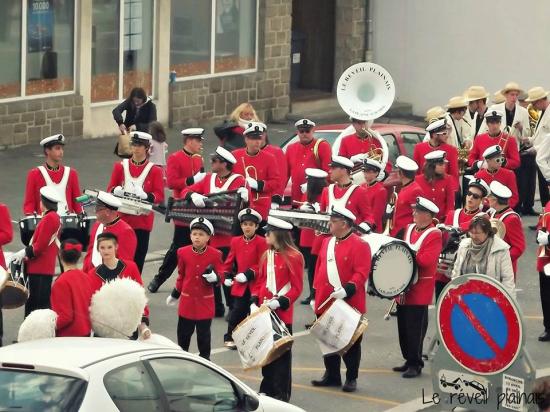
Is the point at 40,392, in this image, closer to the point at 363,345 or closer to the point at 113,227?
the point at 113,227

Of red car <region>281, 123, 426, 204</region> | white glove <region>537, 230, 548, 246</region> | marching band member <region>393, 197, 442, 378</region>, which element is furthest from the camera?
red car <region>281, 123, 426, 204</region>

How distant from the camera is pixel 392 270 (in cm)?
1432

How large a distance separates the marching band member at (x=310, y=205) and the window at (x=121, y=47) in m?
9.49

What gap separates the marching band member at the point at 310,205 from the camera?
17234 millimetres

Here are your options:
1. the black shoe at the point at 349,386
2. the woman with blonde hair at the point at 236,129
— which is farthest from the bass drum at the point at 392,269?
the woman with blonde hair at the point at 236,129

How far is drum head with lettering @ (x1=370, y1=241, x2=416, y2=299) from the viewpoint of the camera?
14312 millimetres

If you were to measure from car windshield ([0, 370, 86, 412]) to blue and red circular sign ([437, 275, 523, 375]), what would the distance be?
392 centimetres

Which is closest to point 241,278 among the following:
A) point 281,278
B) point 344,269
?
point 281,278

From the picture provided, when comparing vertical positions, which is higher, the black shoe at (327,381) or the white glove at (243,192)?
the white glove at (243,192)

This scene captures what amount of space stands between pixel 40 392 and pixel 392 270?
530 centimetres

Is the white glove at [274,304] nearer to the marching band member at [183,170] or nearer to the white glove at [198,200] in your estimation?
the white glove at [198,200]

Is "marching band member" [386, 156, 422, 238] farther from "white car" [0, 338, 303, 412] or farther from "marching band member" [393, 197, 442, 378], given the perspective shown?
"white car" [0, 338, 303, 412]

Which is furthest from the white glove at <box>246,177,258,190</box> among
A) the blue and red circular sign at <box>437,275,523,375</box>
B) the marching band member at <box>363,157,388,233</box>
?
the blue and red circular sign at <box>437,275,523,375</box>

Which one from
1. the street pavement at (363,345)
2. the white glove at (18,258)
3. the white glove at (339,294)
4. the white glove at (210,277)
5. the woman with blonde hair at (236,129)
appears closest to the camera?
the white glove at (339,294)
